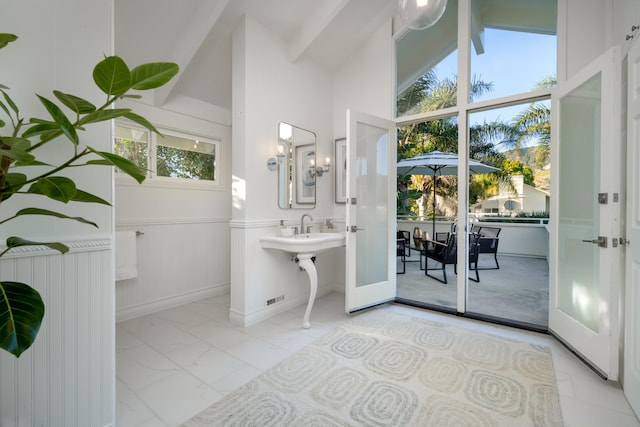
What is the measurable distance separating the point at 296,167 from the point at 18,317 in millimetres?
2695

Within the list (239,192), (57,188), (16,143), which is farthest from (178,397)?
(239,192)

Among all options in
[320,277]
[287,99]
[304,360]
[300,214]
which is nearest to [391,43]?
[287,99]

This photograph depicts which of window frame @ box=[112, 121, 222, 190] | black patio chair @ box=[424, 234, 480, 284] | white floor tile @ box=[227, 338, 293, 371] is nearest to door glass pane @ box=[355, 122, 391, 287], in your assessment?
white floor tile @ box=[227, 338, 293, 371]

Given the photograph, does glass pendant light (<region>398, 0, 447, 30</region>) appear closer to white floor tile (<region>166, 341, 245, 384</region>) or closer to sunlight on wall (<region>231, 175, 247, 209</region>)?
sunlight on wall (<region>231, 175, 247, 209</region>)

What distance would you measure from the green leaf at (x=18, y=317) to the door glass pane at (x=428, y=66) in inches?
133

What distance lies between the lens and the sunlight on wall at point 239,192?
9.03 feet

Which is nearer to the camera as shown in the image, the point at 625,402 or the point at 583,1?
the point at 625,402

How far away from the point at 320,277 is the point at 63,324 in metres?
2.67

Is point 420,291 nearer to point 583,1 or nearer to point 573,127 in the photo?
point 573,127

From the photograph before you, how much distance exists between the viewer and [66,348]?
1271mm

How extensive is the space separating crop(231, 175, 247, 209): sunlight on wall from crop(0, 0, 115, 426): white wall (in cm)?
139

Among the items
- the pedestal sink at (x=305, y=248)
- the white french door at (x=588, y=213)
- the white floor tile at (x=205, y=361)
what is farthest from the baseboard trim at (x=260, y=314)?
the white french door at (x=588, y=213)

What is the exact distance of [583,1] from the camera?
2.34 meters

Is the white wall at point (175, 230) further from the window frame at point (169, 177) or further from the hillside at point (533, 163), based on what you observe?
the hillside at point (533, 163)
